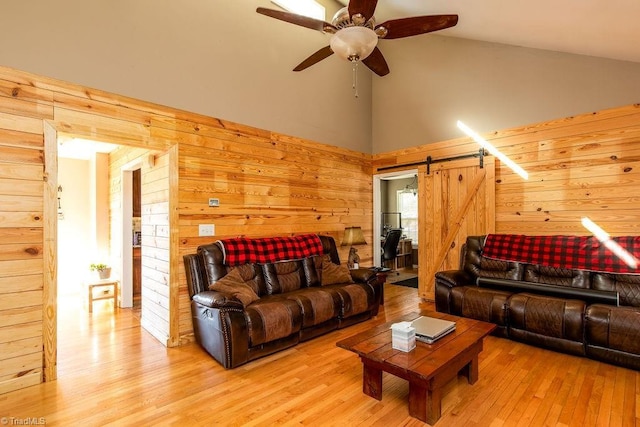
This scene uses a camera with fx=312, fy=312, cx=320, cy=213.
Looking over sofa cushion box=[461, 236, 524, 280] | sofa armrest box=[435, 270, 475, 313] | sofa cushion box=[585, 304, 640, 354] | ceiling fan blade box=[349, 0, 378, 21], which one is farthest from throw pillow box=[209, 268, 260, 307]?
sofa cushion box=[585, 304, 640, 354]

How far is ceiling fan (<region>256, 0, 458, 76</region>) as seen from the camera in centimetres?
208

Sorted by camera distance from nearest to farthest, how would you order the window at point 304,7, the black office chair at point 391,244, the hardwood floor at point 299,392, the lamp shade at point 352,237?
1. the hardwood floor at point 299,392
2. the window at point 304,7
3. the lamp shade at point 352,237
4. the black office chair at point 391,244

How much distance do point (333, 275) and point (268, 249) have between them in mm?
850

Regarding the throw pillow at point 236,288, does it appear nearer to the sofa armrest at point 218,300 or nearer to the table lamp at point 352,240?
the sofa armrest at point 218,300

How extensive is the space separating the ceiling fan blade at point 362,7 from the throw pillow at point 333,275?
2.67 meters

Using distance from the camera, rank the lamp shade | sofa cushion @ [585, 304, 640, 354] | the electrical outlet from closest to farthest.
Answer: sofa cushion @ [585, 304, 640, 354]
the electrical outlet
the lamp shade

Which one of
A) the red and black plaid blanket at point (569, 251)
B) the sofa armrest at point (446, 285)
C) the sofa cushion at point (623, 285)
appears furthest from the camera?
the sofa armrest at point (446, 285)

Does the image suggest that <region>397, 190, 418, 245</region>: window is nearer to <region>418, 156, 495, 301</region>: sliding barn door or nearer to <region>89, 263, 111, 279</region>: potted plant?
<region>418, 156, 495, 301</region>: sliding barn door

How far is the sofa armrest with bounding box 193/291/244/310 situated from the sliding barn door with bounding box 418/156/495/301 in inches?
126

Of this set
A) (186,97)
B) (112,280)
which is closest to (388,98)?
(186,97)

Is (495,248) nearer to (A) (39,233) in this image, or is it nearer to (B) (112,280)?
(A) (39,233)

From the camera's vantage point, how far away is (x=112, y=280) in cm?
464

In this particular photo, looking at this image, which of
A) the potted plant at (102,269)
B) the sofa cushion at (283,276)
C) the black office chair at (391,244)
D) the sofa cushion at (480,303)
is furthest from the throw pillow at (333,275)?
the potted plant at (102,269)

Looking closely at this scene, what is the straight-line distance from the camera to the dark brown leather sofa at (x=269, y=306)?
261cm
